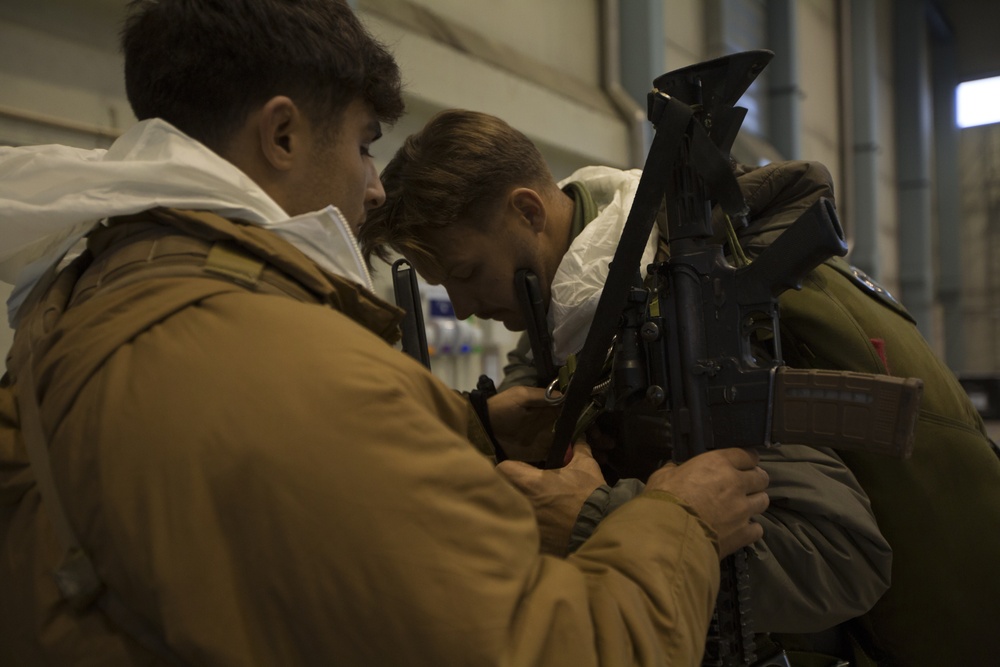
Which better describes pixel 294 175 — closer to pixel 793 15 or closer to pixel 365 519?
pixel 365 519

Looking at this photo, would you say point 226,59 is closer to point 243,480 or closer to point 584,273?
point 243,480

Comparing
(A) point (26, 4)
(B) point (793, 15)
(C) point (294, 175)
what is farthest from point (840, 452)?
(B) point (793, 15)

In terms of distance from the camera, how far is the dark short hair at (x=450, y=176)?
5.00ft

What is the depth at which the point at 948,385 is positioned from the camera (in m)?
1.32

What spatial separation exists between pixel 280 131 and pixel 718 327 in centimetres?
63

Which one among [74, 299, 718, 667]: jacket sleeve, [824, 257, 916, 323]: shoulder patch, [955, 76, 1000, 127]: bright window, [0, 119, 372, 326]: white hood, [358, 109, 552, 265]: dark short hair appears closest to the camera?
[74, 299, 718, 667]: jacket sleeve

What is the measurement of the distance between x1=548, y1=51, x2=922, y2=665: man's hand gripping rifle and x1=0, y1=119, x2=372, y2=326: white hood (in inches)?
19.3

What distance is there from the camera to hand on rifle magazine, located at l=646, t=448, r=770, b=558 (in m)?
0.97

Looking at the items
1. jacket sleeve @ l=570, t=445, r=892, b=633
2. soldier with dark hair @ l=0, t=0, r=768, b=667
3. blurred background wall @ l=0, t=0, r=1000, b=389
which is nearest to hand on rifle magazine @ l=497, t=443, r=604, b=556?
jacket sleeve @ l=570, t=445, r=892, b=633

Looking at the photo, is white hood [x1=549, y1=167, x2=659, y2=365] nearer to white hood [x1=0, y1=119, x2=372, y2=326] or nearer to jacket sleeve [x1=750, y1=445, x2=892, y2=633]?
jacket sleeve [x1=750, y1=445, x2=892, y2=633]

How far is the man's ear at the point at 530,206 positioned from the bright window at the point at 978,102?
9.02m

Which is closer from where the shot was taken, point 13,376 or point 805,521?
point 13,376

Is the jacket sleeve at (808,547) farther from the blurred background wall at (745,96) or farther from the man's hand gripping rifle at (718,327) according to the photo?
the blurred background wall at (745,96)

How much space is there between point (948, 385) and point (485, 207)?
82cm
